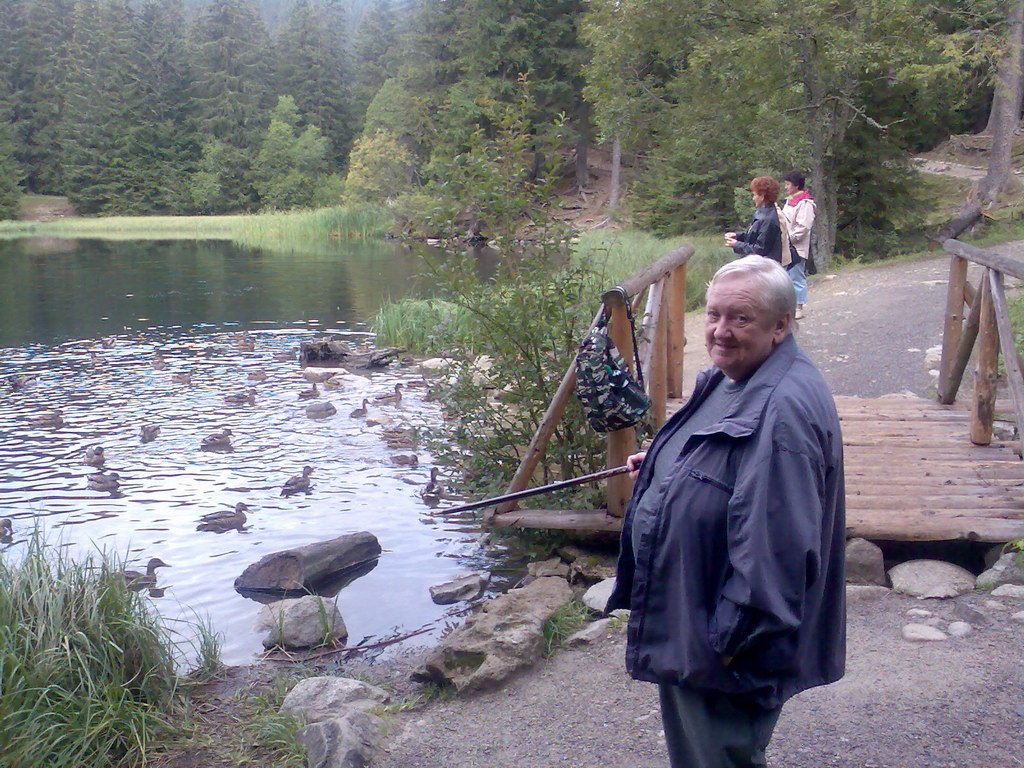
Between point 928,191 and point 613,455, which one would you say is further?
point 928,191

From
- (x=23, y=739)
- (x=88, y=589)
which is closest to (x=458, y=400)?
(x=88, y=589)

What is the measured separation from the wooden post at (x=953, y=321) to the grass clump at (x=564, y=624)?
4118mm

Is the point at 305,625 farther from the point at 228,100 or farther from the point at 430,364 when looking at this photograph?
the point at 228,100

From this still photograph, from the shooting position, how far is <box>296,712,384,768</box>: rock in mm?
3832

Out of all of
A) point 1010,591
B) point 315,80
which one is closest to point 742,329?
point 1010,591

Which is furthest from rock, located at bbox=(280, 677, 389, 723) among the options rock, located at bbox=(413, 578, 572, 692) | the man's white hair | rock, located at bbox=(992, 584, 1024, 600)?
rock, located at bbox=(992, 584, 1024, 600)

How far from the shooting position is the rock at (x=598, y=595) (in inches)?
214

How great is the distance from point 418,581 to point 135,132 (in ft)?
247

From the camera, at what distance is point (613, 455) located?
566 cm

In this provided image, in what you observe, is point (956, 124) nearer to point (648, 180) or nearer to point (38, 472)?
point (648, 180)

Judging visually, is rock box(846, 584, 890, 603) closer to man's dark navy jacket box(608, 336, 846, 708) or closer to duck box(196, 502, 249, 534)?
man's dark navy jacket box(608, 336, 846, 708)

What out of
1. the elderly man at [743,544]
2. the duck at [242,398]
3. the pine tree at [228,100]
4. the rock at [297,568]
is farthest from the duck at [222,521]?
the pine tree at [228,100]

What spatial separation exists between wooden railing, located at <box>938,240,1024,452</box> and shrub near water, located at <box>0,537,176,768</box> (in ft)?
16.8

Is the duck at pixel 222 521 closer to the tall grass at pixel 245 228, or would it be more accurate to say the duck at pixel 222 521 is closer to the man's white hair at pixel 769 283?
the man's white hair at pixel 769 283
